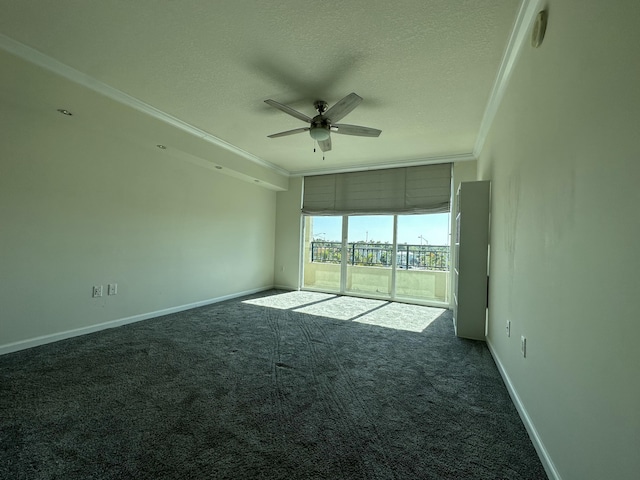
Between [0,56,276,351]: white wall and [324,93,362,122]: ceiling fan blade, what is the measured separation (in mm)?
2329

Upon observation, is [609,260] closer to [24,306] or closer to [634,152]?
[634,152]

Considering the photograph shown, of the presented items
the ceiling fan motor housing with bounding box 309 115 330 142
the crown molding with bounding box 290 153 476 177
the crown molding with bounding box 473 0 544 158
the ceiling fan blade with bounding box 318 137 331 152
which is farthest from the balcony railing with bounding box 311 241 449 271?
the ceiling fan motor housing with bounding box 309 115 330 142

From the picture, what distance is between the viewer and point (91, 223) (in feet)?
10.4

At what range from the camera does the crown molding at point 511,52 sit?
1.79 metres

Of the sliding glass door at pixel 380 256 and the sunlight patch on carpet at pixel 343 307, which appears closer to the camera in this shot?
the sunlight patch on carpet at pixel 343 307

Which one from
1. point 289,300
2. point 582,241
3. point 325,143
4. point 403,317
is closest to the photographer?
point 582,241

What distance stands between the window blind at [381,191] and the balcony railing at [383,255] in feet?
2.22

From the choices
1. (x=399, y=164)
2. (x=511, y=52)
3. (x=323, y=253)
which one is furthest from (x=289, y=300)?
(x=511, y=52)

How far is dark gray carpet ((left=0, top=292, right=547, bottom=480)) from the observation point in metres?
1.37

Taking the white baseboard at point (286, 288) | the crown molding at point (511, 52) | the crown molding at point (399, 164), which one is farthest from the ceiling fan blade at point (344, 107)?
the white baseboard at point (286, 288)

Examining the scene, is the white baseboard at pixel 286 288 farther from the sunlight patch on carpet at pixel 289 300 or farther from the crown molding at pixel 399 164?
the crown molding at pixel 399 164

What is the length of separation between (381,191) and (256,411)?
14.5 feet

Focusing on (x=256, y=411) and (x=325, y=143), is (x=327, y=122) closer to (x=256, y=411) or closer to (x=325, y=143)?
(x=325, y=143)

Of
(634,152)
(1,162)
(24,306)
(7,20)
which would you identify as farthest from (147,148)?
(634,152)
